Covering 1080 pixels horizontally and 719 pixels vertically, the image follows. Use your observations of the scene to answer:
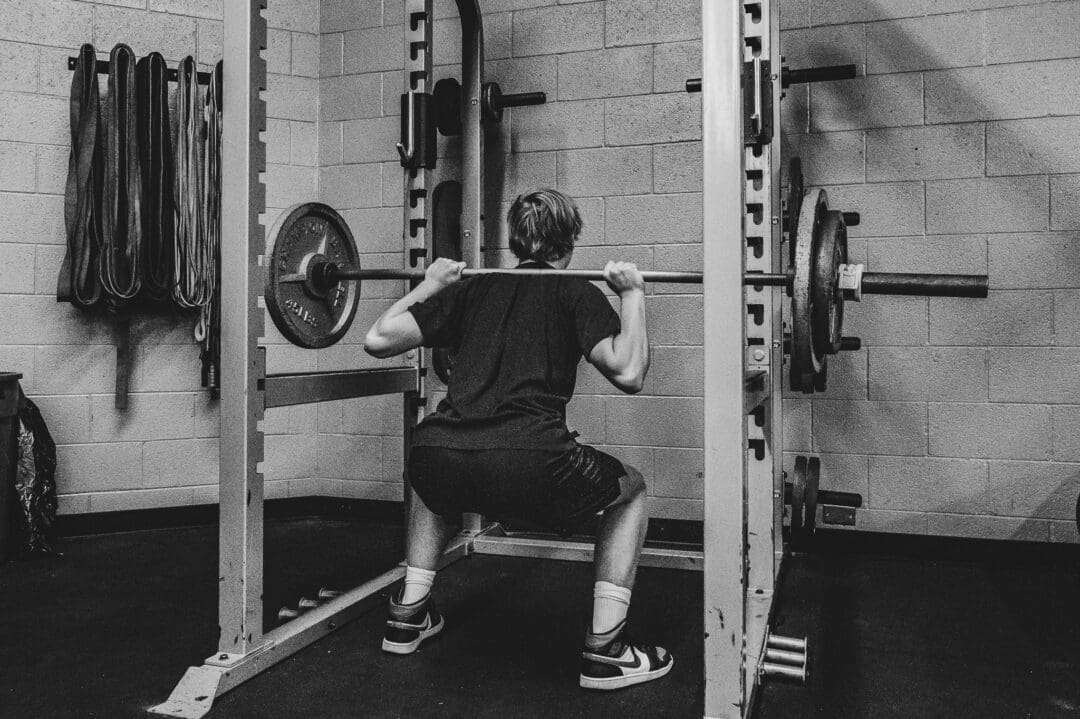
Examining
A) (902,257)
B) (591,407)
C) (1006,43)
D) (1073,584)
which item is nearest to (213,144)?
(591,407)

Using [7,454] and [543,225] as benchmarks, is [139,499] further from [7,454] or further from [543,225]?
[543,225]

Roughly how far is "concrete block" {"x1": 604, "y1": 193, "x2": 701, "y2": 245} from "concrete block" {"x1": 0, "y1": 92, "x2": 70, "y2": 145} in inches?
83.6

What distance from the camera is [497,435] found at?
5.71ft

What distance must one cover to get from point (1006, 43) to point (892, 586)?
1836 mm

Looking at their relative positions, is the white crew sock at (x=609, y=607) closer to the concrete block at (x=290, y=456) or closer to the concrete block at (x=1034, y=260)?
the concrete block at (x=1034, y=260)

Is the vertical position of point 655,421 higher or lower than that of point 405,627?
higher

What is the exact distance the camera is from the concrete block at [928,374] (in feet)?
9.18

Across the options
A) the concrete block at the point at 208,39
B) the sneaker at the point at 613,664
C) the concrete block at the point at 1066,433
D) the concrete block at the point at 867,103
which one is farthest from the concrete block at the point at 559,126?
the sneaker at the point at 613,664

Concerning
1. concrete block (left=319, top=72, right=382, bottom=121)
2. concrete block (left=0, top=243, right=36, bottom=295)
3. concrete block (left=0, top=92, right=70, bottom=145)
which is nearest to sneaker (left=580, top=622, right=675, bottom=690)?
concrete block (left=319, top=72, right=382, bottom=121)

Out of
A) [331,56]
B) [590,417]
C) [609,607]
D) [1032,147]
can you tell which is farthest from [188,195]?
[1032,147]

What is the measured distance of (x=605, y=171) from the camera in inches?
124

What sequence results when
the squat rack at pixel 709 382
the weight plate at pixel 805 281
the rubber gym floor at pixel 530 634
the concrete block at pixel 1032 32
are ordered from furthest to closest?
the concrete block at pixel 1032 32, the rubber gym floor at pixel 530 634, the weight plate at pixel 805 281, the squat rack at pixel 709 382

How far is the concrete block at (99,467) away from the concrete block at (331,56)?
65.7 inches

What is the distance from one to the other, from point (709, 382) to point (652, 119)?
5.97 feet
